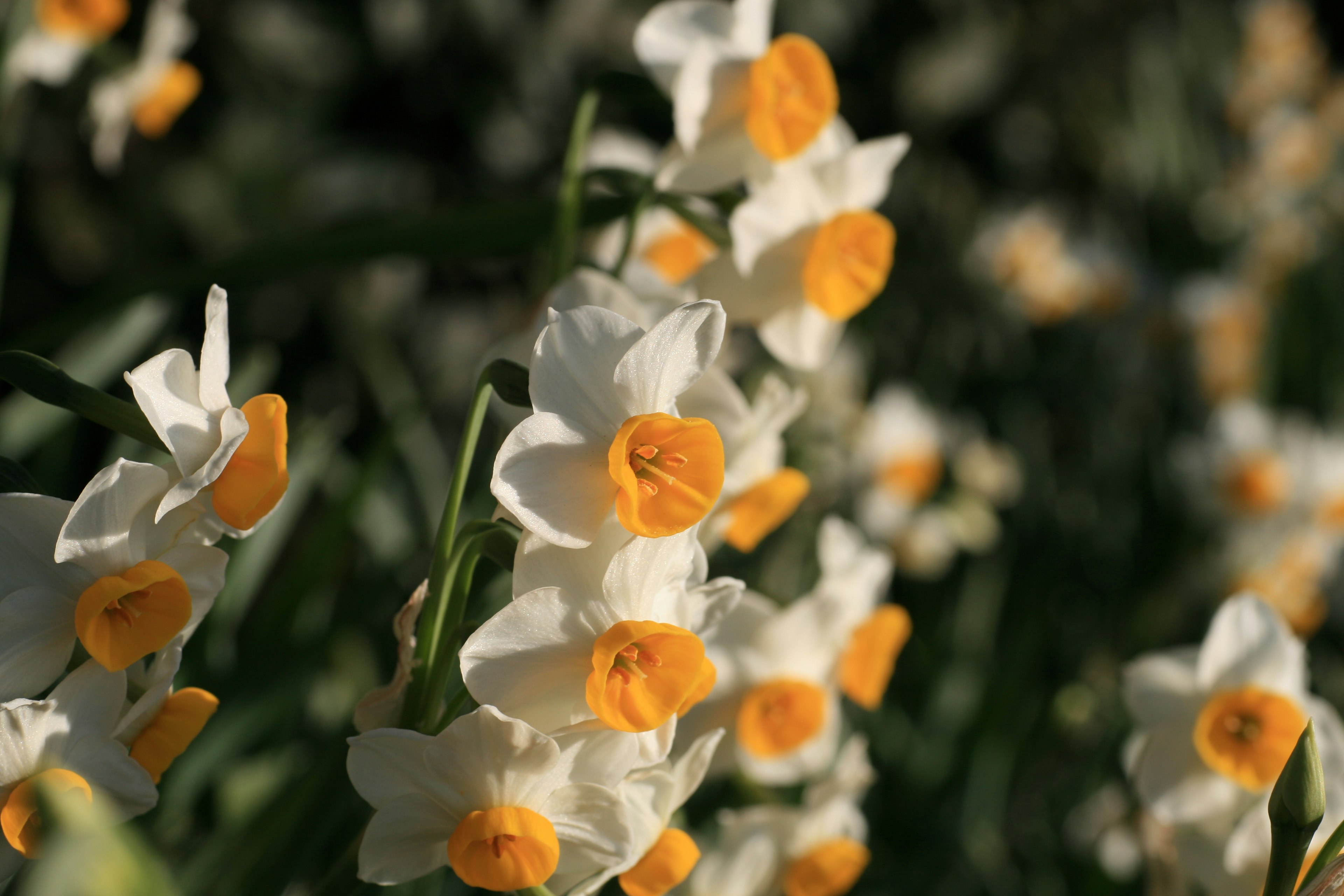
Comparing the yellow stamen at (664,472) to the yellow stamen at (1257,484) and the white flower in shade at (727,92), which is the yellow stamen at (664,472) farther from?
the yellow stamen at (1257,484)

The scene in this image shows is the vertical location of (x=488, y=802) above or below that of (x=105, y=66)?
below

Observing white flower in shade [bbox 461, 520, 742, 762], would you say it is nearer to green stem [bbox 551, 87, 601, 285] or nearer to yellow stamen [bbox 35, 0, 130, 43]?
green stem [bbox 551, 87, 601, 285]

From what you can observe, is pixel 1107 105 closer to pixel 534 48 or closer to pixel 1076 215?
pixel 1076 215

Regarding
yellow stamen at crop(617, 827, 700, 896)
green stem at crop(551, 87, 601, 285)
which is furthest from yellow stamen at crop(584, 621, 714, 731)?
green stem at crop(551, 87, 601, 285)

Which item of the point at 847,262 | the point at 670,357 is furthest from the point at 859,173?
the point at 670,357

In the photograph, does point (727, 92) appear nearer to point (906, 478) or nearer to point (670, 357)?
point (670, 357)

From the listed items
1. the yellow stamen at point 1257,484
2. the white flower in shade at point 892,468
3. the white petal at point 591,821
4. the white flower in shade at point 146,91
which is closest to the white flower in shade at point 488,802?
the white petal at point 591,821
